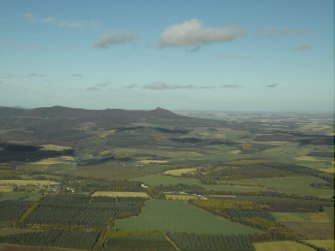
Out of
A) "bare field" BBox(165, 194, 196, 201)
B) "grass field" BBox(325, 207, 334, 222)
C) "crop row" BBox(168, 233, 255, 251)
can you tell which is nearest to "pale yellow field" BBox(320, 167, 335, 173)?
"grass field" BBox(325, 207, 334, 222)

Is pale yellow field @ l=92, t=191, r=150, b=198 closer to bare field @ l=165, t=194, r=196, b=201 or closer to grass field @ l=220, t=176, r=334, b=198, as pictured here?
bare field @ l=165, t=194, r=196, b=201

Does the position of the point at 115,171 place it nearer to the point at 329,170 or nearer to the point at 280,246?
the point at 329,170

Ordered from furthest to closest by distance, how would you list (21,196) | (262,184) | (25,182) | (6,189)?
1. (262,184)
2. (25,182)
3. (6,189)
4. (21,196)

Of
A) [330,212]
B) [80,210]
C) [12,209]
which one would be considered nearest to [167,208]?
[80,210]

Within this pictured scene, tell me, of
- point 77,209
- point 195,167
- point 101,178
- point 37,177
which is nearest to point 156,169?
point 195,167

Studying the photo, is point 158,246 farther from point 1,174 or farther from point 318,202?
point 1,174

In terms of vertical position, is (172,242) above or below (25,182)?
below

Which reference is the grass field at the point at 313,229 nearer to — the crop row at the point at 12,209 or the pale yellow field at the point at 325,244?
the pale yellow field at the point at 325,244

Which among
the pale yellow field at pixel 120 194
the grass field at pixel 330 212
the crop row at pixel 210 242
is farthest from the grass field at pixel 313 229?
the pale yellow field at pixel 120 194
